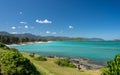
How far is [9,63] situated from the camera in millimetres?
11984

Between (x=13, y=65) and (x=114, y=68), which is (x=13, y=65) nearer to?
(x=13, y=65)

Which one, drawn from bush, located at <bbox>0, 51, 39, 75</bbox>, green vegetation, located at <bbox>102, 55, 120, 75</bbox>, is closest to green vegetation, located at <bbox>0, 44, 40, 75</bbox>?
bush, located at <bbox>0, 51, 39, 75</bbox>

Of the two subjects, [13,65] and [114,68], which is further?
[13,65]

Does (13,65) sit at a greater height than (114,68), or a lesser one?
lesser

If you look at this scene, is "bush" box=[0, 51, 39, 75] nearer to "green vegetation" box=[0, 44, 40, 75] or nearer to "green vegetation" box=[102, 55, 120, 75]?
"green vegetation" box=[0, 44, 40, 75]

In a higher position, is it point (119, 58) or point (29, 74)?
point (119, 58)

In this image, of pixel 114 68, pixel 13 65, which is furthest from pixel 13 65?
pixel 114 68

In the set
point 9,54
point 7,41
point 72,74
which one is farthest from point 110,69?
point 7,41

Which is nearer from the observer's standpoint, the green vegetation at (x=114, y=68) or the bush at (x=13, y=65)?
the green vegetation at (x=114, y=68)

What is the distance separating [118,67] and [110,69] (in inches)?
Answer: 16.3

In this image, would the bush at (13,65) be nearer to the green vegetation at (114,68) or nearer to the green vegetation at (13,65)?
the green vegetation at (13,65)

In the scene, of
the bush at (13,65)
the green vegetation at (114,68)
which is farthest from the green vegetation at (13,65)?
the green vegetation at (114,68)

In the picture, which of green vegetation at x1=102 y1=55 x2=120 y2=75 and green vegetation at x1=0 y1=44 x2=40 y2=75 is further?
green vegetation at x1=0 y1=44 x2=40 y2=75

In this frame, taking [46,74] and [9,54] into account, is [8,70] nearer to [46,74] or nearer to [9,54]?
[9,54]
